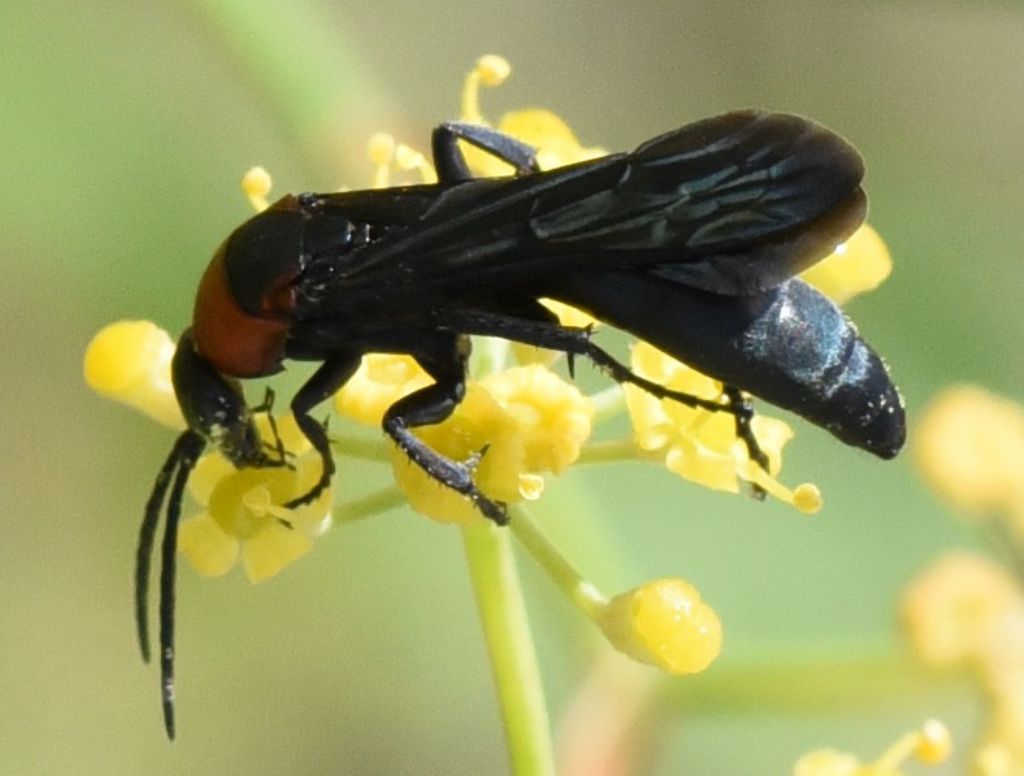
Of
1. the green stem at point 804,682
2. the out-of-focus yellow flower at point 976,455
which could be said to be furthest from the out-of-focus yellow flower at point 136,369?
the out-of-focus yellow flower at point 976,455

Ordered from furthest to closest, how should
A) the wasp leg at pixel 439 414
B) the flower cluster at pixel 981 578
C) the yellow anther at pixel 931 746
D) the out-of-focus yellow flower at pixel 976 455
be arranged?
the out-of-focus yellow flower at pixel 976 455 → the flower cluster at pixel 981 578 → the yellow anther at pixel 931 746 → the wasp leg at pixel 439 414

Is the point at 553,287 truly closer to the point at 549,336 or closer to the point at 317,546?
the point at 549,336

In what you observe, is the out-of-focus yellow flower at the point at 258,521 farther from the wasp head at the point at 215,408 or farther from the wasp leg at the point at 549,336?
the wasp leg at the point at 549,336

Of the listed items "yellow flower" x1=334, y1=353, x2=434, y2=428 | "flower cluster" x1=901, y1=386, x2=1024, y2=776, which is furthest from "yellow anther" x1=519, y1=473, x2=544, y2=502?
"flower cluster" x1=901, y1=386, x2=1024, y2=776

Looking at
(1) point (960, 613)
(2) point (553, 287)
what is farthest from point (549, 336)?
(1) point (960, 613)

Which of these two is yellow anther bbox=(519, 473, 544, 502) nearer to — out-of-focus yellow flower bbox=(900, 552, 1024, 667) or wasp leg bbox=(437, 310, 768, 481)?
wasp leg bbox=(437, 310, 768, 481)
